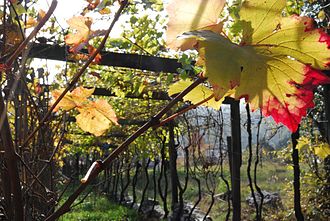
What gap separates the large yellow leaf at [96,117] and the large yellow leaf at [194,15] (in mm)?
264

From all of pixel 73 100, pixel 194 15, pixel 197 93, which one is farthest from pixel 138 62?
pixel 194 15

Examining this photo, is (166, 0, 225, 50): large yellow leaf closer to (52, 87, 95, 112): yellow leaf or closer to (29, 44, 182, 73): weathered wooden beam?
(52, 87, 95, 112): yellow leaf

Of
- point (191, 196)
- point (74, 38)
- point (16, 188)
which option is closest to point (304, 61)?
point (16, 188)

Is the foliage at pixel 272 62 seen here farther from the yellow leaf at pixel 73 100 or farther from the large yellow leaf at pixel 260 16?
the yellow leaf at pixel 73 100

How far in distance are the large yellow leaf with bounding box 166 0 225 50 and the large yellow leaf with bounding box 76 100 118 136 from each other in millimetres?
264

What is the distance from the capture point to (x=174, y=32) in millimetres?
352

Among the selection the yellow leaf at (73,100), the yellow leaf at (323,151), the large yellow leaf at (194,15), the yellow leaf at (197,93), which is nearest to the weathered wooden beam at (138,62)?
the yellow leaf at (323,151)

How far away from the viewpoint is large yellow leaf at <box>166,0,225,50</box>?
33 cm

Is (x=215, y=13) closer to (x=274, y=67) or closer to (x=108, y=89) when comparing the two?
(x=274, y=67)

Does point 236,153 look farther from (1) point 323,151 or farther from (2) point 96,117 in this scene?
(2) point 96,117

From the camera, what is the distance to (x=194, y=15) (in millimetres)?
340

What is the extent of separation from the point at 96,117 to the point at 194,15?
0.30 m

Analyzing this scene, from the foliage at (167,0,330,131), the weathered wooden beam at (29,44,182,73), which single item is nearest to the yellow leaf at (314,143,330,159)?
the weathered wooden beam at (29,44,182,73)

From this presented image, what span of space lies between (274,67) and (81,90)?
35 centimetres
